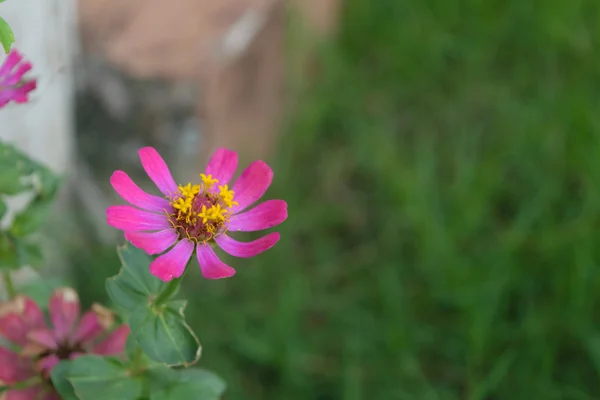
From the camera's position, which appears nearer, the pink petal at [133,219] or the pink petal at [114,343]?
the pink petal at [133,219]

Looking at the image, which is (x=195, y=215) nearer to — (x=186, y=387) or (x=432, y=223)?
(x=186, y=387)

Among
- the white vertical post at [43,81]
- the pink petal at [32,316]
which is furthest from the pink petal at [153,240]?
the white vertical post at [43,81]

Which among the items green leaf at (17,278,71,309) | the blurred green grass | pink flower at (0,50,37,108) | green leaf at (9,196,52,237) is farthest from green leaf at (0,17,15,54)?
the blurred green grass

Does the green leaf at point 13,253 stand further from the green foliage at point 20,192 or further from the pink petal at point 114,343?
the pink petal at point 114,343

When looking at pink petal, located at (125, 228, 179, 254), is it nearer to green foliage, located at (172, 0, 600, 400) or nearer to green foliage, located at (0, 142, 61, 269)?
green foliage, located at (0, 142, 61, 269)

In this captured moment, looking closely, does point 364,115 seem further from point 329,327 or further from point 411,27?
point 329,327

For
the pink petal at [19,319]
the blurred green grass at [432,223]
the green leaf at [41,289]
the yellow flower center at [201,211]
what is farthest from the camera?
the blurred green grass at [432,223]

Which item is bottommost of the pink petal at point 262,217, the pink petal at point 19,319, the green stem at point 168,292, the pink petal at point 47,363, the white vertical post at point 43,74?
the pink petal at point 47,363

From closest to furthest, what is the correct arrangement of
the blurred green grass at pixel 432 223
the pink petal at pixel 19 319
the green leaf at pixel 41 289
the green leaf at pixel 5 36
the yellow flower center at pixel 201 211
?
the green leaf at pixel 5 36 → the yellow flower center at pixel 201 211 → the pink petal at pixel 19 319 → the green leaf at pixel 41 289 → the blurred green grass at pixel 432 223
